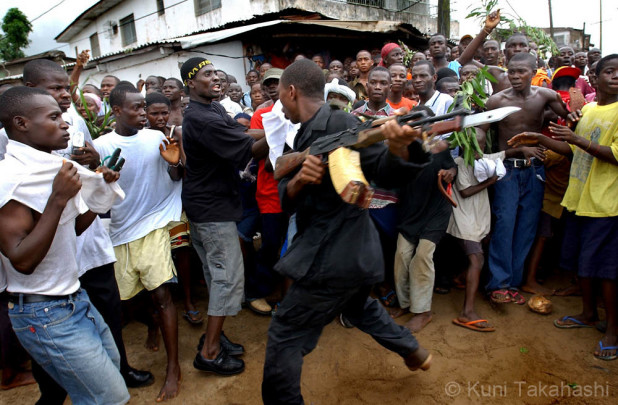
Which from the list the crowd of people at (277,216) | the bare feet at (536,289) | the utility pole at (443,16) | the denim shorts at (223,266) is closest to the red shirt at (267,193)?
the crowd of people at (277,216)

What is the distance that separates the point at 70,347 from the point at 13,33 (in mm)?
32037

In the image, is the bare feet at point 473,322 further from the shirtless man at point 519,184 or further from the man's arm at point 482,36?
the man's arm at point 482,36

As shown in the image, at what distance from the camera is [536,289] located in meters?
4.27

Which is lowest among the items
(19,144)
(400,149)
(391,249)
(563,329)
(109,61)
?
(563,329)

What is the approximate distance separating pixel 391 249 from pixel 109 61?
1494cm

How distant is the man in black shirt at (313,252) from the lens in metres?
2.30

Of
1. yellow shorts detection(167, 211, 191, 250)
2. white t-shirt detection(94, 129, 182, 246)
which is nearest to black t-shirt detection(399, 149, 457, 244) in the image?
yellow shorts detection(167, 211, 191, 250)

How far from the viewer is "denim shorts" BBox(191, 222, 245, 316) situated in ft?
10.7

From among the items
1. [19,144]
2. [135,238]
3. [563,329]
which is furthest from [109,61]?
[563,329]

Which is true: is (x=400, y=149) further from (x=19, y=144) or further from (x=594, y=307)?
(x=594, y=307)

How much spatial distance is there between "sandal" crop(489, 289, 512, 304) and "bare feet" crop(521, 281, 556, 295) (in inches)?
14.1

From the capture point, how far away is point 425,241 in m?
3.73

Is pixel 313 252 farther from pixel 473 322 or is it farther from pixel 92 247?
pixel 473 322

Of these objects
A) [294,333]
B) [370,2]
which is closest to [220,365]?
[294,333]
